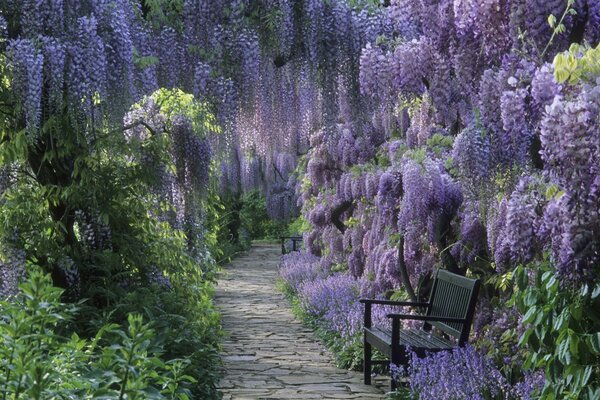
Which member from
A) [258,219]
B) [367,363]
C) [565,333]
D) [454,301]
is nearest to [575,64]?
[565,333]

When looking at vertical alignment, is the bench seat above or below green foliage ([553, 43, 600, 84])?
below

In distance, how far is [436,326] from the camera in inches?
273

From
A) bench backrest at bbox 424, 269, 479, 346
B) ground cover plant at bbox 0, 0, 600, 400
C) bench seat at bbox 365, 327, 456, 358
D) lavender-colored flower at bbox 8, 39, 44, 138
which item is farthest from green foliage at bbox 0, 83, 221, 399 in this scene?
bench backrest at bbox 424, 269, 479, 346

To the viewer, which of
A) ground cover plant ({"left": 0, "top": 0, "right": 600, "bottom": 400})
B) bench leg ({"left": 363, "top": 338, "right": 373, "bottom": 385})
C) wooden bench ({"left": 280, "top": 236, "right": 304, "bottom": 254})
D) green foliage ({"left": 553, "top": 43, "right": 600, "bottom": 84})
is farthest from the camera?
wooden bench ({"left": 280, "top": 236, "right": 304, "bottom": 254})

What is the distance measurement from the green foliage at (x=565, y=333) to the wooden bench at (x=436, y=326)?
188 cm

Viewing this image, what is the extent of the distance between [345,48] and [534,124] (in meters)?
1.56

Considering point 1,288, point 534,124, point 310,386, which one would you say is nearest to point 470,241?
point 310,386

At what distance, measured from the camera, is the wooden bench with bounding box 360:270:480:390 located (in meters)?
6.32

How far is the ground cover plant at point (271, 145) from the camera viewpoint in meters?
3.94

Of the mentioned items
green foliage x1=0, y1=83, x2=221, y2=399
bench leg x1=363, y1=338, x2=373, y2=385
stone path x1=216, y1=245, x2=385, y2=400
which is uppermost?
green foliage x1=0, y1=83, x2=221, y2=399

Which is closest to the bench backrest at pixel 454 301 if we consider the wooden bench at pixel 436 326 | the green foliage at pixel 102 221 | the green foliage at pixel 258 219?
the wooden bench at pixel 436 326

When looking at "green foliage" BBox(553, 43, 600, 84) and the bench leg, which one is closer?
"green foliage" BBox(553, 43, 600, 84)

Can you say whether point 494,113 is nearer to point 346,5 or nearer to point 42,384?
point 346,5

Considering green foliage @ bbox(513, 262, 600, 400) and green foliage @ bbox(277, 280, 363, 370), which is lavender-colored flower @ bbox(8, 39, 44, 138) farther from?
green foliage @ bbox(277, 280, 363, 370)
